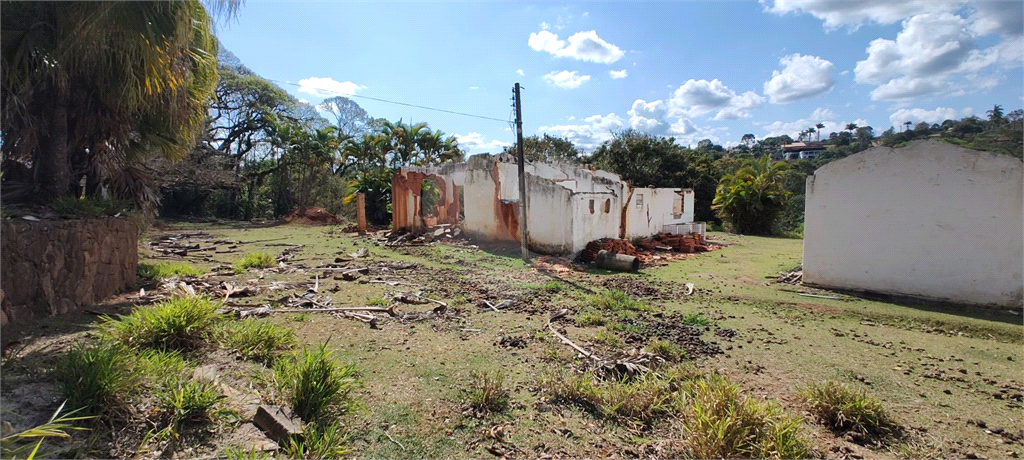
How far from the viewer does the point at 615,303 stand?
7.53 m

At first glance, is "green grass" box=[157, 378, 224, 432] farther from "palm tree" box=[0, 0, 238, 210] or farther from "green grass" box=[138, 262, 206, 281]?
"green grass" box=[138, 262, 206, 281]

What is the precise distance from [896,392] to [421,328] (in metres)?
5.29

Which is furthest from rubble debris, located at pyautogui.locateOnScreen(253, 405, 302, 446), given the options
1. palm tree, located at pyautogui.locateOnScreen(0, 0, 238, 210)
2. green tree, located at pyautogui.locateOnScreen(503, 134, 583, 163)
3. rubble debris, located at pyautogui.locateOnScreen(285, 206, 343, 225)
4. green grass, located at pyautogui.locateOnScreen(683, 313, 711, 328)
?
green tree, located at pyautogui.locateOnScreen(503, 134, 583, 163)

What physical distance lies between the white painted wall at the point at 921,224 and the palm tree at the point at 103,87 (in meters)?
10.9

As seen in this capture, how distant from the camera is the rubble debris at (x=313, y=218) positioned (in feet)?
76.9

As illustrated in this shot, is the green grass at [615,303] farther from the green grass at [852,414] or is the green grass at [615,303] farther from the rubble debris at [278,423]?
the rubble debris at [278,423]

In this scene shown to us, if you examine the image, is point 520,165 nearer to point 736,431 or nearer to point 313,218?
point 736,431

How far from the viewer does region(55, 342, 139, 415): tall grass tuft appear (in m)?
2.83

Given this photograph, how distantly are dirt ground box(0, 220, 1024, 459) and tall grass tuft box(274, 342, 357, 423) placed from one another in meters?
0.21

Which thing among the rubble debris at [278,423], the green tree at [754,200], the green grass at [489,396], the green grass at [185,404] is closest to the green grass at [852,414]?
the green grass at [489,396]

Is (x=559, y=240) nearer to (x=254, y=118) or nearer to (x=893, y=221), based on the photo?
(x=893, y=221)

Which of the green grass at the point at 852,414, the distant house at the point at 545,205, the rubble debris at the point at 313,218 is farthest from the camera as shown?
the rubble debris at the point at 313,218

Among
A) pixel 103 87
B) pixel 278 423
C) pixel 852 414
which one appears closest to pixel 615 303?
pixel 852 414

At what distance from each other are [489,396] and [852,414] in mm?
2962
